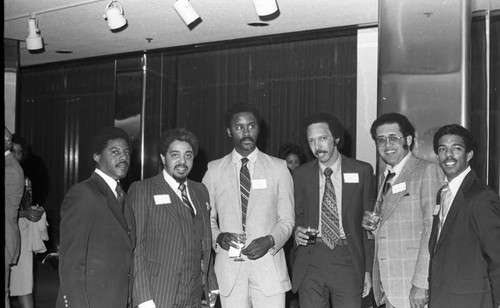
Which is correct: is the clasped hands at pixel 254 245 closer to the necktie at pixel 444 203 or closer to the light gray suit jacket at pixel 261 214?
the light gray suit jacket at pixel 261 214

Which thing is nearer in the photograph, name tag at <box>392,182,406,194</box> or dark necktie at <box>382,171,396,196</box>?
name tag at <box>392,182,406,194</box>

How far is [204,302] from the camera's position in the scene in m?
3.69

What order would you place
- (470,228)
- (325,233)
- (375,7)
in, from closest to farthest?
(470,228) < (325,233) < (375,7)

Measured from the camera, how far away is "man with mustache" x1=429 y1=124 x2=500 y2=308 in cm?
313

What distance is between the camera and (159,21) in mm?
6910

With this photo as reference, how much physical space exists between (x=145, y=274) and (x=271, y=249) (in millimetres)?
870

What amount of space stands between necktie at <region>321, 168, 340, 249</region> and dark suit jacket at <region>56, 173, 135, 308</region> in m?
1.25

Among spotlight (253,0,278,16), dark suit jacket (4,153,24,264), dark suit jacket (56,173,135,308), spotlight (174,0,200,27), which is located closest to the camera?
dark suit jacket (56,173,135,308)

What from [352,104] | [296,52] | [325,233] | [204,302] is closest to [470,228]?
[325,233]

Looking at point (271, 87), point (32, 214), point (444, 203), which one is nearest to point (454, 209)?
point (444, 203)

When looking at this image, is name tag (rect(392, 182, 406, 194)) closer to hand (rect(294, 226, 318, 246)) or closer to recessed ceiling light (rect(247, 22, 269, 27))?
hand (rect(294, 226, 318, 246))

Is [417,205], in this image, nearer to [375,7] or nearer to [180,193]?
[180,193]

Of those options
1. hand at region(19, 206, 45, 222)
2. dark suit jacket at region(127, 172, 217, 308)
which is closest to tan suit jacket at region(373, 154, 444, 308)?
dark suit jacket at region(127, 172, 217, 308)

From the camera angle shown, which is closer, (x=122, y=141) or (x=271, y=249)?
(x=122, y=141)
